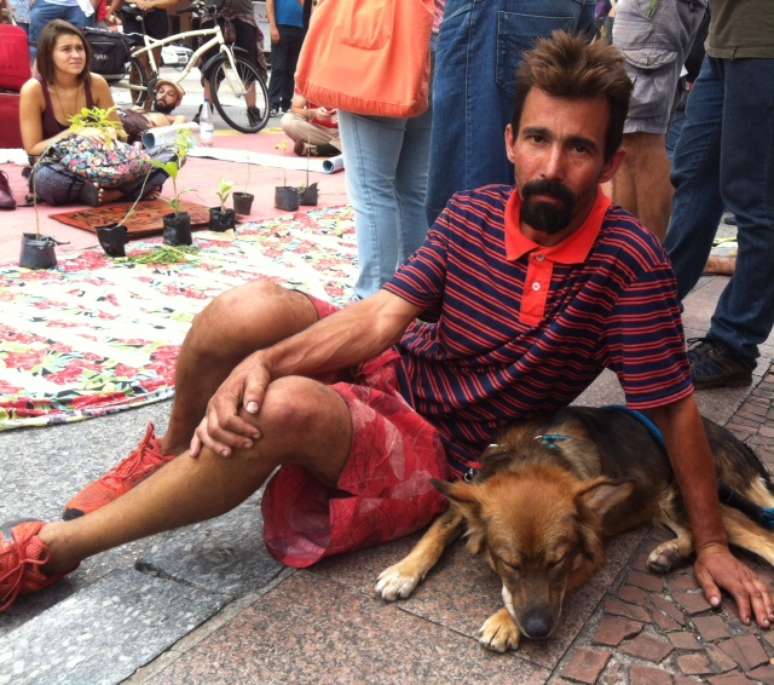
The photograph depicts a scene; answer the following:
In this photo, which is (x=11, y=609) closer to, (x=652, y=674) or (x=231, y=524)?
(x=231, y=524)

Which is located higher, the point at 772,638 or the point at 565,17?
the point at 565,17

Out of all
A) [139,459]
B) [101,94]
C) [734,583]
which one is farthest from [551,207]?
[101,94]

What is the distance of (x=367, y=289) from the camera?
417 centimetres

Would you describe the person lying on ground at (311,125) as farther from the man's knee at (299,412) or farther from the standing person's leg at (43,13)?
the man's knee at (299,412)

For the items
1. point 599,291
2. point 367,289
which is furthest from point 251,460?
point 367,289

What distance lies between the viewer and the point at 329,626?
2.19 meters

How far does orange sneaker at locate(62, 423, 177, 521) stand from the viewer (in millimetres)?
2641

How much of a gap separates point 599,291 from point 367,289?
6.25ft

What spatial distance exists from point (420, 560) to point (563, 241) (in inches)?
39.2

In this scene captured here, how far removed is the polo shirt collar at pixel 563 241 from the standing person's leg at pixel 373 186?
1503 mm

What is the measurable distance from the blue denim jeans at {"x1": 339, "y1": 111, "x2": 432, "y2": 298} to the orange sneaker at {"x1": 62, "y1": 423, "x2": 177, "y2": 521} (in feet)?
5.23

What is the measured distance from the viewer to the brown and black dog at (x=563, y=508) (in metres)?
2.15

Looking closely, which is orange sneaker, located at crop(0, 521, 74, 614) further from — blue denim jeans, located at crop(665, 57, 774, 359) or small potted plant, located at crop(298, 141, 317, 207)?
small potted plant, located at crop(298, 141, 317, 207)

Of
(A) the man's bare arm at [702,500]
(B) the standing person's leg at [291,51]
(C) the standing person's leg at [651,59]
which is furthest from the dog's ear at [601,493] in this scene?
(B) the standing person's leg at [291,51]
